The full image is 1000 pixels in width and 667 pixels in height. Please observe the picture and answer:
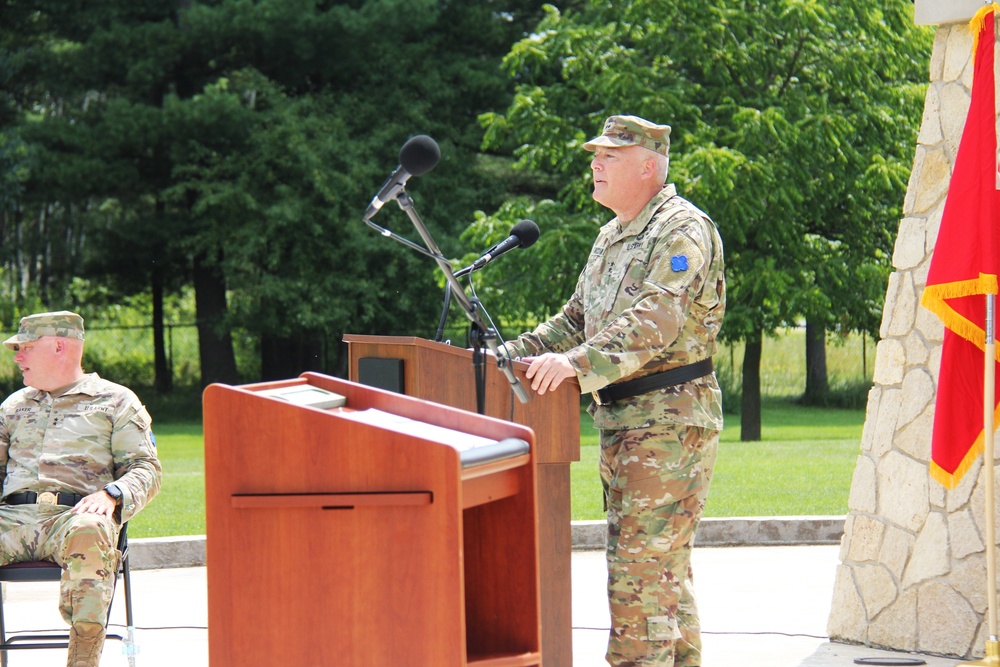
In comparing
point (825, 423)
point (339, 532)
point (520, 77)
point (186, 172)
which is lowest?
point (825, 423)

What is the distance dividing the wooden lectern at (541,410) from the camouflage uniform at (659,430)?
15 centimetres

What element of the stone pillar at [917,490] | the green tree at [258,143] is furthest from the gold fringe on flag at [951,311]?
the green tree at [258,143]

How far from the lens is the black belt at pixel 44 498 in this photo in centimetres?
496

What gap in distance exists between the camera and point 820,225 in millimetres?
17656

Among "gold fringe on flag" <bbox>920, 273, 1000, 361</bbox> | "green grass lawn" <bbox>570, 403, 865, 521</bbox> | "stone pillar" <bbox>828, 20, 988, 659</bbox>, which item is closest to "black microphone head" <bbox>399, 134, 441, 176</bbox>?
"gold fringe on flag" <bbox>920, 273, 1000, 361</bbox>

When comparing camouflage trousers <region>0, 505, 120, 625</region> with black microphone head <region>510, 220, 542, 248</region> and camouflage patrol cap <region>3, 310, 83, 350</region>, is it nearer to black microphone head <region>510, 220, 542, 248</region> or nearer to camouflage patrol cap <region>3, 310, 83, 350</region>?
camouflage patrol cap <region>3, 310, 83, 350</region>

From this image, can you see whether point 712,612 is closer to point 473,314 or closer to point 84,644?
point 84,644

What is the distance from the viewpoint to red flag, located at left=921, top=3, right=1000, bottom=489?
15.5 ft

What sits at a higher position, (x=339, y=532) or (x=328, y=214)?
(x=328, y=214)

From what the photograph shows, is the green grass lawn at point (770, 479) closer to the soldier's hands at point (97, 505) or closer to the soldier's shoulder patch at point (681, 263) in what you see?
the soldier's hands at point (97, 505)

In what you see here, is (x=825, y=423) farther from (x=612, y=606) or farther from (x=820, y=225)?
(x=612, y=606)

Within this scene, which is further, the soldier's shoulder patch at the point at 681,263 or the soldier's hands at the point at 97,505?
the soldier's hands at the point at 97,505

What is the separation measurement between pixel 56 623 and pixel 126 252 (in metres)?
18.6

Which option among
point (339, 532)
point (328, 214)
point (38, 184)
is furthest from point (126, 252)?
point (339, 532)
